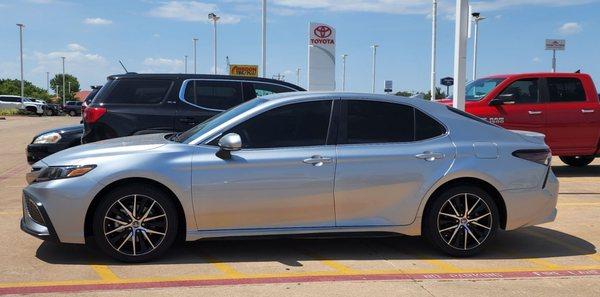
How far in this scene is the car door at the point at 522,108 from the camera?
1102 cm

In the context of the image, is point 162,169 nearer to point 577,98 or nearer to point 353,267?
point 353,267

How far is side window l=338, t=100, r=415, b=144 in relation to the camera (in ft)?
18.3

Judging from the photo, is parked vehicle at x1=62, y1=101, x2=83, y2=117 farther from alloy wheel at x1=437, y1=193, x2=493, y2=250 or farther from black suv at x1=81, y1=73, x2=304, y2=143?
alloy wheel at x1=437, y1=193, x2=493, y2=250

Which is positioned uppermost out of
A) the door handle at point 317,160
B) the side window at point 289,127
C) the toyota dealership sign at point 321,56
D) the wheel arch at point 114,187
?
the toyota dealership sign at point 321,56

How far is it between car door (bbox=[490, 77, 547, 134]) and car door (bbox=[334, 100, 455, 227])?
19.3 feet

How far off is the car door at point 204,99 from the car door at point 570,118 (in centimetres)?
613

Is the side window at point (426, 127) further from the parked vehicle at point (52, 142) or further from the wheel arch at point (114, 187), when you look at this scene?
the parked vehicle at point (52, 142)

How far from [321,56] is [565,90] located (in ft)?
40.3

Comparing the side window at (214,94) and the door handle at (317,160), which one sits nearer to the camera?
the door handle at (317,160)

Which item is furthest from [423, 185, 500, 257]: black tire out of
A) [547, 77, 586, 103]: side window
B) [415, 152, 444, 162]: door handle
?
[547, 77, 586, 103]: side window

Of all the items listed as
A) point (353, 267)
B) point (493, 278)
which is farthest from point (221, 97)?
Result: point (493, 278)

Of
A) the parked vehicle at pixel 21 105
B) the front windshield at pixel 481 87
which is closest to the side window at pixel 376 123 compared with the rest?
the front windshield at pixel 481 87

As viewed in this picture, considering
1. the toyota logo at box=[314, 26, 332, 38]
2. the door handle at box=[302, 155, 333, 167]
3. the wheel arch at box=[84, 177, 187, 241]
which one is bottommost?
the wheel arch at box=[84, 177, 187, 241]

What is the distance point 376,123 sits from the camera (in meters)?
5.66
